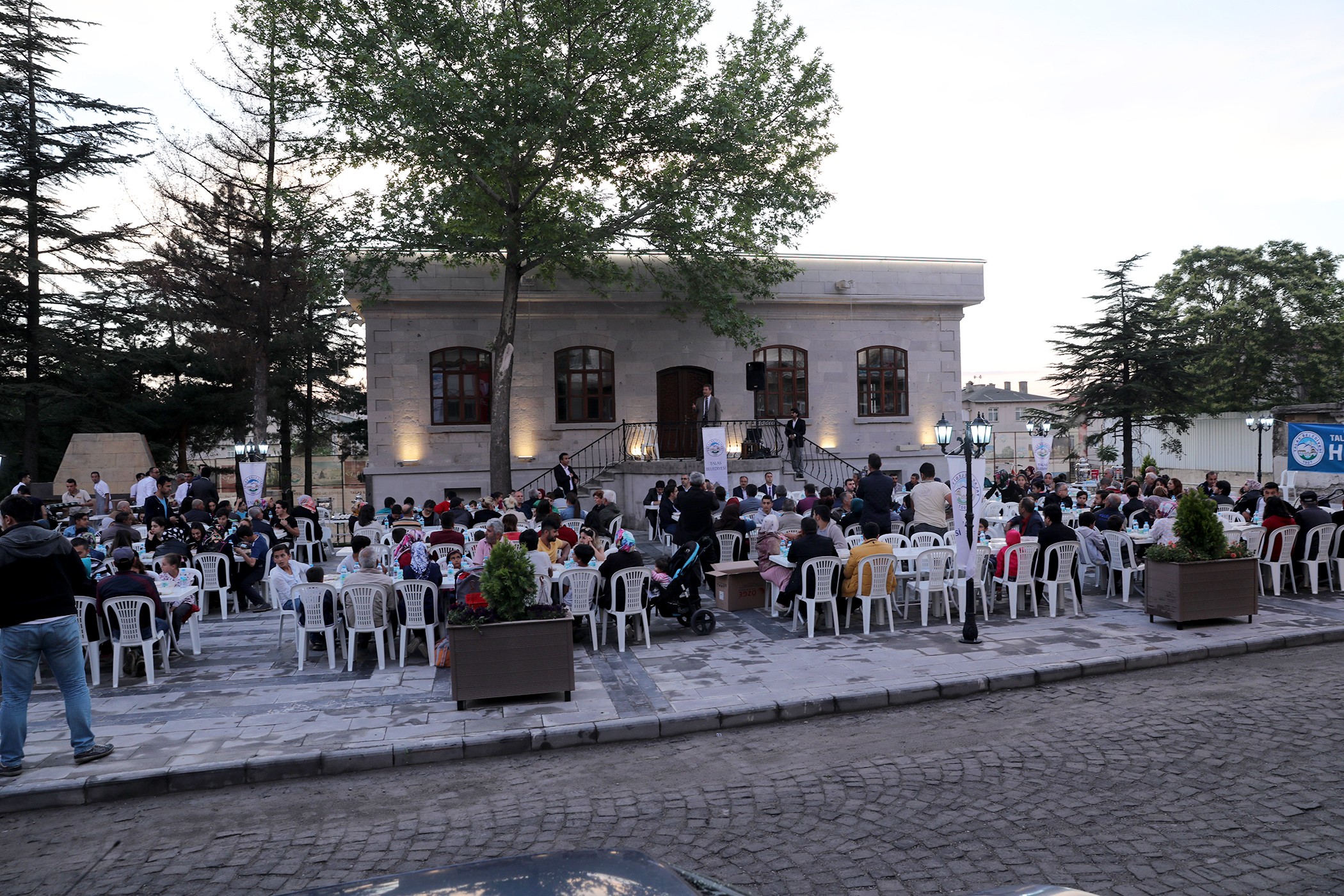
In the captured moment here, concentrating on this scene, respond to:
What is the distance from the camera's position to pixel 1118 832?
470cm

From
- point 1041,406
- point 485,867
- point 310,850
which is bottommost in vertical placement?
point 310,850

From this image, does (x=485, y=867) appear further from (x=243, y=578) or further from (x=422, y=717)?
Result: (x=243, y=578)

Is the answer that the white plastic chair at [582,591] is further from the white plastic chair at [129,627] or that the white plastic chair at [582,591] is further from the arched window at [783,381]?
the arched window at [783,381]

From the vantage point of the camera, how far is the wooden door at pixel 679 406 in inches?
942

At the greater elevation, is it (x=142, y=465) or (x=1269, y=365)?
(x=1269, y=365)

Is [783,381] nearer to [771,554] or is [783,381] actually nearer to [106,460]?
[771,554]

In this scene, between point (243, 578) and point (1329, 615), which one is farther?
point (243, 578)

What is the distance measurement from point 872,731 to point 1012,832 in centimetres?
200

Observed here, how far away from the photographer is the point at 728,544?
13281 mm

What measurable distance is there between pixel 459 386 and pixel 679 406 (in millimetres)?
6318

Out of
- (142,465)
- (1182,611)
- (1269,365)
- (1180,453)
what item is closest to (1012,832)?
(1182,611)

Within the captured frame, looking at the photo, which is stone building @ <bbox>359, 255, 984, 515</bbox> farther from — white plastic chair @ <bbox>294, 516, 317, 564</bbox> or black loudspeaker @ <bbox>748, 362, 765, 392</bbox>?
white plastic chair @ <bbox>294, 516, 317, 564</bbox>

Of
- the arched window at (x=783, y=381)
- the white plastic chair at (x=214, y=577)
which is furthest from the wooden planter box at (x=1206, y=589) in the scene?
the arched window at (x=783, y=381)

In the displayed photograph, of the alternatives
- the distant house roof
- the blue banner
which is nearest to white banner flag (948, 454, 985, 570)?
the blue banner
